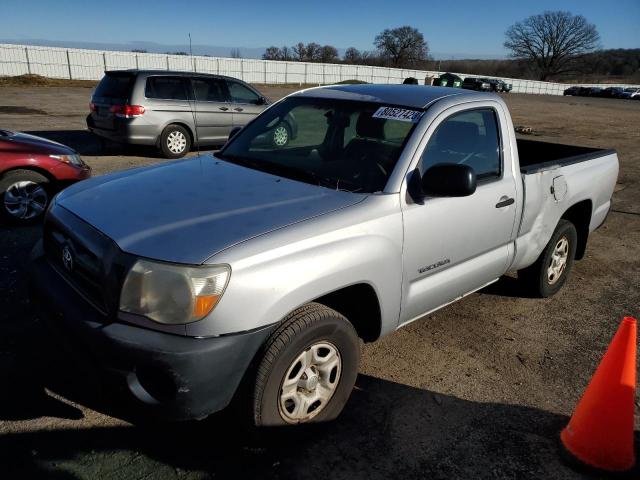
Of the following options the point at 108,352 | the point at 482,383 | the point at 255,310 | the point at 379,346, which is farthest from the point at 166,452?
the point at 482,383

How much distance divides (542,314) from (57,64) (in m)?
36.6

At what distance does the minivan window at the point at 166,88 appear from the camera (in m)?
9.84

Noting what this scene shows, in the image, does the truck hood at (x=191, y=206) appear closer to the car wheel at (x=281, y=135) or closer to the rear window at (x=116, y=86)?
the car wheel at (x=281, y=135)

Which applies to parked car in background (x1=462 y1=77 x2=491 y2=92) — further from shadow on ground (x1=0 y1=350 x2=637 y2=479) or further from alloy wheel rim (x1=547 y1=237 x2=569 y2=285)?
shadow on ground (x1=0 y1=350 x2=637 y2=479)


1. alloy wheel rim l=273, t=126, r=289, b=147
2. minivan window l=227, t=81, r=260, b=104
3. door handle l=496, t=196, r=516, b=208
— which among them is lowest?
door handle l=496, t=196, r=516, b=208

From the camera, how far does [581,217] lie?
485cm

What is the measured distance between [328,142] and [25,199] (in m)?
4.15

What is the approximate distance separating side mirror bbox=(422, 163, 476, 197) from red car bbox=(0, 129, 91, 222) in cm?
480

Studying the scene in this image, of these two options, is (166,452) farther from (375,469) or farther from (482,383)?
(482,383)

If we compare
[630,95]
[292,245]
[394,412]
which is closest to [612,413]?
[394,412]

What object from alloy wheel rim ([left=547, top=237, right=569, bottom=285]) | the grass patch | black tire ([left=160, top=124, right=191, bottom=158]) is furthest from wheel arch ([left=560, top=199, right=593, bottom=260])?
the grass patch

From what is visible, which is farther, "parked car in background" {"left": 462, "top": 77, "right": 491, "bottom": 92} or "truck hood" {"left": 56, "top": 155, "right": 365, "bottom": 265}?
"parked car in background" {"left": 462, "top": 77, "right": 491, "bottom": 92}

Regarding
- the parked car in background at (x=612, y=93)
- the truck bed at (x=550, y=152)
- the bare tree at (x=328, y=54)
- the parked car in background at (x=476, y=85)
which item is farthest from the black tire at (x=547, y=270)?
the bare tree at (x=328, y=54)

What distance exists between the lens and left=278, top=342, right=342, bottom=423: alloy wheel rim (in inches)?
97.9
